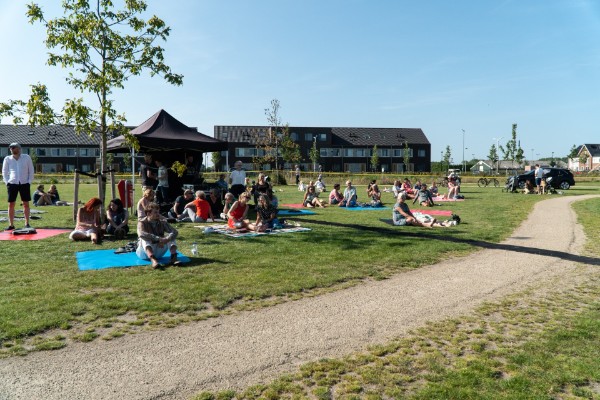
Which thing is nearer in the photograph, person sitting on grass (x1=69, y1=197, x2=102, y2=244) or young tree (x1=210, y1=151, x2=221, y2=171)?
person sitting on grass (x1=69, y1=197, x2=102, y2=244)

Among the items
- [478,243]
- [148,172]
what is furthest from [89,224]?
[478,243]

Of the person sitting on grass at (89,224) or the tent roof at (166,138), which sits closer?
the person sitting on grass at (89,224)

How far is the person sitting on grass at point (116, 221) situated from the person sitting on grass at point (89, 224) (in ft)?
0.97

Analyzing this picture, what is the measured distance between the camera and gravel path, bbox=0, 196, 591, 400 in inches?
140

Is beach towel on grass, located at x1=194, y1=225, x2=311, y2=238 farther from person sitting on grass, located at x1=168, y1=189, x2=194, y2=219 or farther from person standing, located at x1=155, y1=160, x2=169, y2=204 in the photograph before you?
person standing, located at x1=155, y1=160, x2=169, y2=204

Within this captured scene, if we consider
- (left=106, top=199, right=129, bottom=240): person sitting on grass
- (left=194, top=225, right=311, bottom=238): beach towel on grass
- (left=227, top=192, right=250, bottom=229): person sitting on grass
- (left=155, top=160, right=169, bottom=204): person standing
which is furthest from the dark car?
(left=106, top=199, right=129, bottom=240): person sitting on grass

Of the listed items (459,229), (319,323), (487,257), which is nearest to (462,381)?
(319,323)

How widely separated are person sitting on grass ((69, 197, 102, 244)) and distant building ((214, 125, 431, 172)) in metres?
63.1

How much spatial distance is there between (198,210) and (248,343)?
31.3ft

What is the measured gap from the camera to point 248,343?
4387 millimetres

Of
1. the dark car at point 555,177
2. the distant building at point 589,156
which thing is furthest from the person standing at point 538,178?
the distant building at point 589,156

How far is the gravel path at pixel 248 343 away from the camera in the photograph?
355cm

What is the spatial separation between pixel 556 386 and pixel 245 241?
7396 mm

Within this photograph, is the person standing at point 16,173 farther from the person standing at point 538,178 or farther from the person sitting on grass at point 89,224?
the person standing at point 538,178
